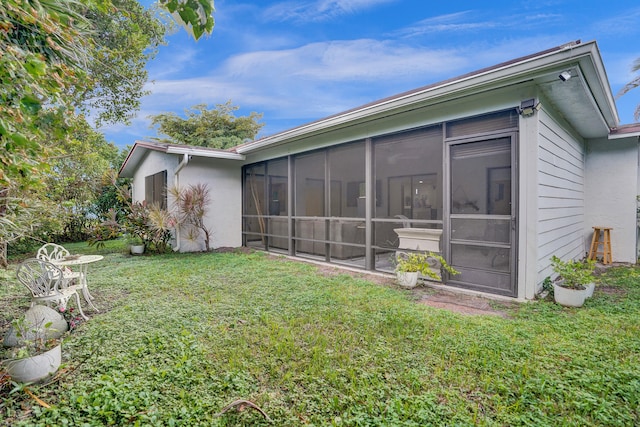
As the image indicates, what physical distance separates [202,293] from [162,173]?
20.0 feet

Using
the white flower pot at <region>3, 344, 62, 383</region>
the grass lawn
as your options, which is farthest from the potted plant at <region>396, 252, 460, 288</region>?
the white flower pot at <region>3, 344, 62, 383</region>

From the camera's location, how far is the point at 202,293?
4.38 meters

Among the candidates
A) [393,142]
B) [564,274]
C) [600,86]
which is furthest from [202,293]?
[600,86]

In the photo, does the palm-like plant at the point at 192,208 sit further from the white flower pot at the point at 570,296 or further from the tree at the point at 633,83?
the tree at the point at 633,83

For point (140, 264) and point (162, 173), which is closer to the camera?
point (140, 264)

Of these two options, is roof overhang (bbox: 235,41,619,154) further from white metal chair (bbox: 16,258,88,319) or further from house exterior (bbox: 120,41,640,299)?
white metal chair (bbox: 16,258,88,319)

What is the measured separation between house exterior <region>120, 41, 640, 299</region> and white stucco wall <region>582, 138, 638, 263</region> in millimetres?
22

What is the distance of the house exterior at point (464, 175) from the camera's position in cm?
387

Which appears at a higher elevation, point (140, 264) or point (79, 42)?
point (79, 42)

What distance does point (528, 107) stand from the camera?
3.78 m

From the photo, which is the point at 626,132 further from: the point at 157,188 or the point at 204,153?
the point at 157,188

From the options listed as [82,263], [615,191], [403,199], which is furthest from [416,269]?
[615,191]

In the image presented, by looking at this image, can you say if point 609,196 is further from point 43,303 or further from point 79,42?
point 43,303

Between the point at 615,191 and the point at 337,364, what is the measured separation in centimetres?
767
